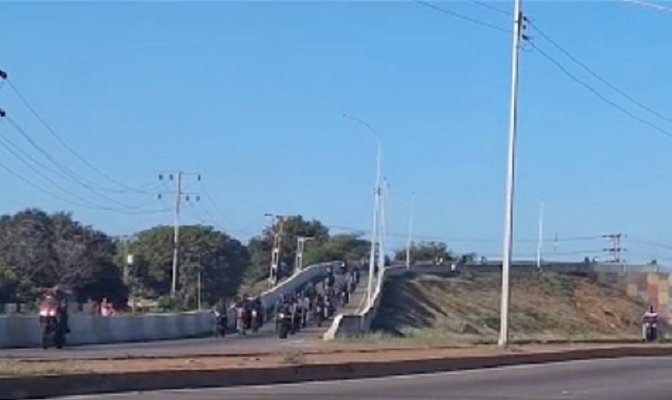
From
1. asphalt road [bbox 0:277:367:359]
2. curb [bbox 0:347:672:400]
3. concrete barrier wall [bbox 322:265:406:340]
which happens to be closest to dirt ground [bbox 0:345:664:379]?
curb [bbox 0:347:672:400]

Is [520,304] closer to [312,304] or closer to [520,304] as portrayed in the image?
[520,304]

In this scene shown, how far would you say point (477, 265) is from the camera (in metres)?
131

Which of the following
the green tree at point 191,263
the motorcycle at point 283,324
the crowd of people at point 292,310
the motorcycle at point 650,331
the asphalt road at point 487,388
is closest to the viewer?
the asphalt road at point 487,388

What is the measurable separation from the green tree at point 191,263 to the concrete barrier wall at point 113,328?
51.6m

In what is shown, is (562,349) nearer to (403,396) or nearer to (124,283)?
(403,396)

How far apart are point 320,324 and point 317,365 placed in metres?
44.8

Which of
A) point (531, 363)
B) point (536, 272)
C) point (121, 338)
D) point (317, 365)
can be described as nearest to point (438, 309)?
point (536, 272)

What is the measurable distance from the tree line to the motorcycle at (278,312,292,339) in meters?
19.9

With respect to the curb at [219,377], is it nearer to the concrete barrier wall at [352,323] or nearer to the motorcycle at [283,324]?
the concrete barrier wall at [352,323]

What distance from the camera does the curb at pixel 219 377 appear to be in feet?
65.4

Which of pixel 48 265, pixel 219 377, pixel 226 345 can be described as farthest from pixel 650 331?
pixel 48 265

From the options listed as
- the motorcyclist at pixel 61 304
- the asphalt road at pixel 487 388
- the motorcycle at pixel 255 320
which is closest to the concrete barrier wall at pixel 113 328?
the motorcycle at pixel 255 320

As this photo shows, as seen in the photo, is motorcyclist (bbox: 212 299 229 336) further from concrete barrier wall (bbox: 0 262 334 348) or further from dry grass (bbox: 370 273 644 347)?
dry grass (bbox: 370 273 644 347)

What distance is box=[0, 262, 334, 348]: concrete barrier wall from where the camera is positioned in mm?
38969
